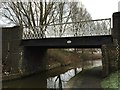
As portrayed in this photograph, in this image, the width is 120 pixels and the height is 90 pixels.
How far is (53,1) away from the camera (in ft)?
98.8

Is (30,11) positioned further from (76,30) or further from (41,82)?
(41,82)

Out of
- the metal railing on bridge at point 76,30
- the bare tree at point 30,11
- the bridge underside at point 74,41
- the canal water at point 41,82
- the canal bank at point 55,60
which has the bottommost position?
the canal water at point 41,82

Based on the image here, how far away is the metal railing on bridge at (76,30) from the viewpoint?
66.4 ft

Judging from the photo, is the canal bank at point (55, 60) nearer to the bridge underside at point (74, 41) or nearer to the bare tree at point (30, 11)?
the bridge underside at point (74, 41)

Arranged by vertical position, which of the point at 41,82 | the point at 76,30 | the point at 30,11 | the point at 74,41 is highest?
the point at 30,11

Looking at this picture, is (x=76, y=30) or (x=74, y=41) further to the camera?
(x=76, y=30)

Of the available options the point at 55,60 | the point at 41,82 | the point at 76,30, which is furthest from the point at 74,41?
the point at 55,60

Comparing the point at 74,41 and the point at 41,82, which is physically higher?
the point at 74,41

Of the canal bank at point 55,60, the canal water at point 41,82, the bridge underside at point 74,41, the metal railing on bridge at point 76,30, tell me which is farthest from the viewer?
the canal bank at point 55,60

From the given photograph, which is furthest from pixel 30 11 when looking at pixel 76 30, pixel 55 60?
pixel 76 30

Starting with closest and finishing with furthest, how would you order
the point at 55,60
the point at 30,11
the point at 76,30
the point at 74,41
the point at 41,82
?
1. the point at 41,82
2. the point at 74,41
3. the point at 76,30
4. the point at 30,11
5. the point at 55,60

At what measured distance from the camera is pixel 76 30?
906 inches

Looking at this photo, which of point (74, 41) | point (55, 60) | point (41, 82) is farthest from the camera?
point (55, 60)

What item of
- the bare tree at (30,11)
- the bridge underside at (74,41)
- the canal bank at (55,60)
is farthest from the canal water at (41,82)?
the bare tree at (30,11)
